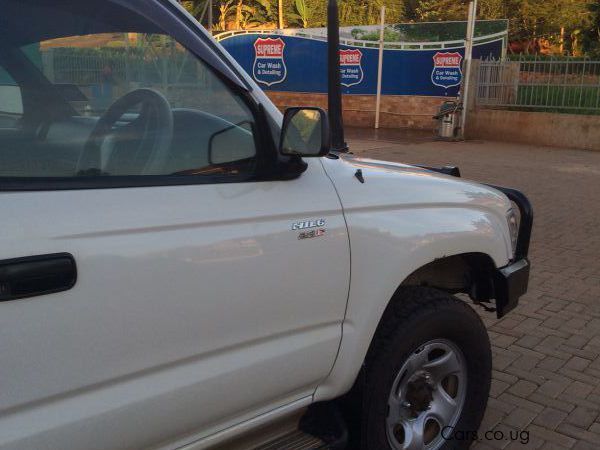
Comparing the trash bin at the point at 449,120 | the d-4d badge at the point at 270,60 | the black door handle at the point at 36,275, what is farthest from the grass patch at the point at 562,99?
the black door handle at the point at 36,275

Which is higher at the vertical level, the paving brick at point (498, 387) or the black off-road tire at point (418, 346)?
the black off-road tire at point (418, 346)

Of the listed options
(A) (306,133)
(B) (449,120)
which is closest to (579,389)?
(A) (306,133)

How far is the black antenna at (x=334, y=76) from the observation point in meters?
3.67

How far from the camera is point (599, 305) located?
5.23 m

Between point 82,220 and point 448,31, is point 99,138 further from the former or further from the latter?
point 448,31

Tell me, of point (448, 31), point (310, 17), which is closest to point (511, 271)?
point (448, 31)

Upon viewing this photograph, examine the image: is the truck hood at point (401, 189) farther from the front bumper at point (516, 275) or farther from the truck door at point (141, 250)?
the front bumper at point (516, 275)

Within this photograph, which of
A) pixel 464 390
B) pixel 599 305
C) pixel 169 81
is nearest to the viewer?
pixel 169 81

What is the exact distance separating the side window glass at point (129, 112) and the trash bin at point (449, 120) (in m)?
15.1

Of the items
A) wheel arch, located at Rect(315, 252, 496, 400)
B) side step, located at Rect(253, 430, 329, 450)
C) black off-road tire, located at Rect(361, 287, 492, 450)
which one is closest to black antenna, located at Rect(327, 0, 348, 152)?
wheel arch, located at Rect(315, 252, 496, 400)

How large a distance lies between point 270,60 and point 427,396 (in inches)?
778

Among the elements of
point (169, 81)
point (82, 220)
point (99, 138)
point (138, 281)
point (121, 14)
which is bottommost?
point (138, 281)

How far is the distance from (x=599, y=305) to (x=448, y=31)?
1411cm

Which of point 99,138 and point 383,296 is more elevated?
point 99,138
